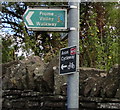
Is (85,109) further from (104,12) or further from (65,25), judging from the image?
(104,12)

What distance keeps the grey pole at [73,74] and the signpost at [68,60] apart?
0.05 meters

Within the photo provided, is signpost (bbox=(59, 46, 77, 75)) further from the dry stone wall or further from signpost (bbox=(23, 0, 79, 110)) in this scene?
the dry stone wall

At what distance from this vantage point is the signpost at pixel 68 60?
3.64 metres

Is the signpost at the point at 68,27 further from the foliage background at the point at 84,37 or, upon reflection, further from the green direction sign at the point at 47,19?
the foliage background at the point at 84,37

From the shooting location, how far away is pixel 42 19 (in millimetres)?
3832

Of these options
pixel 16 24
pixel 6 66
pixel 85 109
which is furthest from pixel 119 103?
pixel 16 24

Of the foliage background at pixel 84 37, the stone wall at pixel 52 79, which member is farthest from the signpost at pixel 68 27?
the foliage background at pixel 84 37

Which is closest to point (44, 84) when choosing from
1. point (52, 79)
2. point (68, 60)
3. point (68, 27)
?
point (52, 79)

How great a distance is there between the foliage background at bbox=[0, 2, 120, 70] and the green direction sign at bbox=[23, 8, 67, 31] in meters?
4.86

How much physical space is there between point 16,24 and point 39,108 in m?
8.70

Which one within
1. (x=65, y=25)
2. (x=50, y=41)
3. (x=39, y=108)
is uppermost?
(x=50, y=41)

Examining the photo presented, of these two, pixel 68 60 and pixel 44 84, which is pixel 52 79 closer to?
pixel 44 84

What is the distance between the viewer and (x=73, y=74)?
11.9 ft

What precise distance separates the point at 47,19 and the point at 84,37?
6.94 meters
